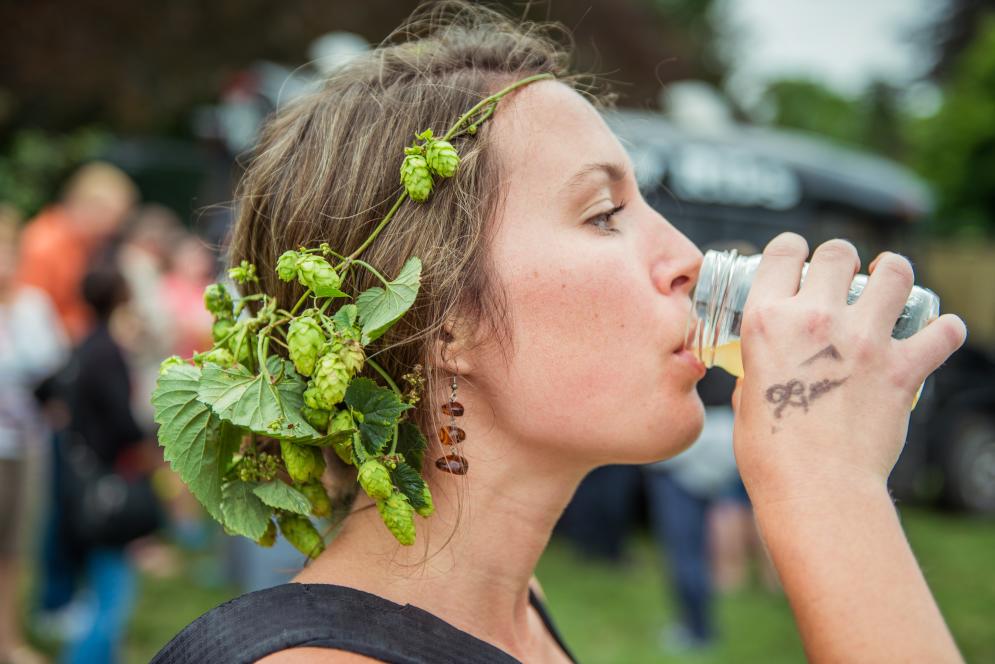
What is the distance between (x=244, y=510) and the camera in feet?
4.89

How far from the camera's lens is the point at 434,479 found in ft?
5.26

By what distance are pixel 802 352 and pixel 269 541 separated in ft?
3.04

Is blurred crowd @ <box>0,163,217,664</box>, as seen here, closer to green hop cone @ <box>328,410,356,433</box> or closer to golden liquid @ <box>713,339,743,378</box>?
green hop cone @ <box>328,410,356,433</box>

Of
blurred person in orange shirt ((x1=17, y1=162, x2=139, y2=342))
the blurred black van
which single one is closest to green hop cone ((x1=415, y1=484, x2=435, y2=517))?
blurred person in orange shirt ((x1=17, y1=162, x2=139, y2=342))

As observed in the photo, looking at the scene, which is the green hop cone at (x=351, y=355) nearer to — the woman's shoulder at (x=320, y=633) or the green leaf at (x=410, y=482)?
the green leaf at (x=410, y=482)

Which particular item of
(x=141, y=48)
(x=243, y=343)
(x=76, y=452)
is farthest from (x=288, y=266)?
(x=141, y=48)

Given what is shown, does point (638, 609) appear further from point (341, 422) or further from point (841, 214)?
point (341, 422)

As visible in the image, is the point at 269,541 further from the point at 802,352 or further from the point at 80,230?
the point at 80,230

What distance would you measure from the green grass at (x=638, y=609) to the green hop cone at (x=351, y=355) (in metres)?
4.33

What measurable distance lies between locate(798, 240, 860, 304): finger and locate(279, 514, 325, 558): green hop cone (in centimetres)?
92

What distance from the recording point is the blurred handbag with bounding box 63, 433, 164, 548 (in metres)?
4.43

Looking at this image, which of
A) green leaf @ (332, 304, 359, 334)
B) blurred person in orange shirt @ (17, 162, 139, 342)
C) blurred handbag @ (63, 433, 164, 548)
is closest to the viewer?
green leaf @ (332, 304, 359, 334)

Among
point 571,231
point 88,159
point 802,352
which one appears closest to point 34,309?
point 571,231

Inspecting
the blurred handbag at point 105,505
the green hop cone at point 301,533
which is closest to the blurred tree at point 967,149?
the blurred handbag at point 105,505
